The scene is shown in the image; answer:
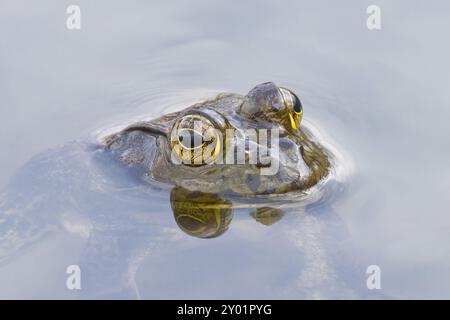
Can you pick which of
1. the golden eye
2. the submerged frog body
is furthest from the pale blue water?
the golden eye

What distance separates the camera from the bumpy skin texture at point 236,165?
6.35m

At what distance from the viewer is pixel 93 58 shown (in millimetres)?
9500

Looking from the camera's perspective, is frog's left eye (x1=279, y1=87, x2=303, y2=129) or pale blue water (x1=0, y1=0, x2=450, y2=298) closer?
pale blue water (x1=0, y1=0, x2=450, y2=298)

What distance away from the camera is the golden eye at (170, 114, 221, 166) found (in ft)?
20.4

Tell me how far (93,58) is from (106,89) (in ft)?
2.27

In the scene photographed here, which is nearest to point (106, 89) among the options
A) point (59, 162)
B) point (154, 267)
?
point (59, 162)

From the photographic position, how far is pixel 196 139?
620 centimetres

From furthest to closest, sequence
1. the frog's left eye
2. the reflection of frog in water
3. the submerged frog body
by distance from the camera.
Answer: the frog's left eye, the reflection of frog in water, the submerged frog body

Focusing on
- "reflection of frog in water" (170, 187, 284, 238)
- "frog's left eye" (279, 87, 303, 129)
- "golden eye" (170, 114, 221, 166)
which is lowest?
"reflection of frog in water" (170, 187, 284, 238)

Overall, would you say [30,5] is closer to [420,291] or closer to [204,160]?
[204,160]

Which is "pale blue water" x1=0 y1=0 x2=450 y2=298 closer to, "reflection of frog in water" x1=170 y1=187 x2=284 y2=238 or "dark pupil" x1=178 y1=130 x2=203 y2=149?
"reflection of frog in water" x1=170 y1=187 x2=284 y2=238

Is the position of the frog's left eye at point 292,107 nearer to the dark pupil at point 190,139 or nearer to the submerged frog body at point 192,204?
the submerged frog body at point 192,204

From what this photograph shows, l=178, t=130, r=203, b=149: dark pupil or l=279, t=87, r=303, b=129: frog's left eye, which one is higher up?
l=279, t=87, r=303, b=129: frog's left eye

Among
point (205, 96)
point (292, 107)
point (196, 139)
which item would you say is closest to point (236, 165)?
point (196, 139)
